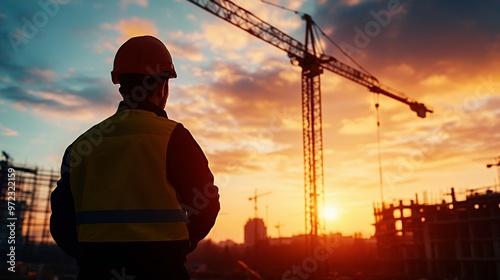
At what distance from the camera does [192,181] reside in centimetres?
168

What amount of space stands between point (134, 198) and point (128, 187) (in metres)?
0.05

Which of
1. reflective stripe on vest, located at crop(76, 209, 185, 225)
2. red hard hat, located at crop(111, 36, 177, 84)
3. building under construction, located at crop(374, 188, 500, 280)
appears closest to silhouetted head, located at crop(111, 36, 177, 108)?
red hard hat, located at crop(111, 36, 177, 84)

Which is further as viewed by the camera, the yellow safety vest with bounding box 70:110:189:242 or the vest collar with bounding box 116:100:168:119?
the vest collar with bounding box 116:100:168:119

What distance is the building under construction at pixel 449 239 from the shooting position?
38156mm

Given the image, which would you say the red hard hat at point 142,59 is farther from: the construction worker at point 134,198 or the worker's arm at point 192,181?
the worker's arm at point 192,181

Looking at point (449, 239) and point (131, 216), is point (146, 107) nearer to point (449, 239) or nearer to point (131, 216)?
point (131, 216)

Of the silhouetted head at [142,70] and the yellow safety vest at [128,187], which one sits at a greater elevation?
the silhouetted head at [142,70]

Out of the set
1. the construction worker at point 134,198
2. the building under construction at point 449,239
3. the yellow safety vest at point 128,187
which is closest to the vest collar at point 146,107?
the construction worker at point 134,198

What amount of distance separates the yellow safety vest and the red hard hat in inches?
13.0

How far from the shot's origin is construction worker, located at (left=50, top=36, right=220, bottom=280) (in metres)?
1.53

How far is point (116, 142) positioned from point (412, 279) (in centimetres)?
4562

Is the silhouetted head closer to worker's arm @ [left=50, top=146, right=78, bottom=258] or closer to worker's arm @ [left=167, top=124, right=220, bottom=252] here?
worker's arm @ [left=167, top=124, right=220, bottom=252]

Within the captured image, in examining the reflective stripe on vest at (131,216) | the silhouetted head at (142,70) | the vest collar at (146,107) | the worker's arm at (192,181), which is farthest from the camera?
the silhouetted head at (142,70)

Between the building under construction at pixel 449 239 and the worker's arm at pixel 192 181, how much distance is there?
→ 41.6 metres
